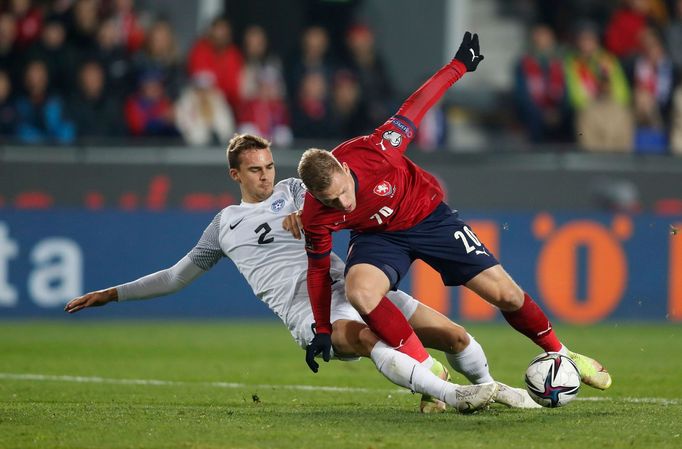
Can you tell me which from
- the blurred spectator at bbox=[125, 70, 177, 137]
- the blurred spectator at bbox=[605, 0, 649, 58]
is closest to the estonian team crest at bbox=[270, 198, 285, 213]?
the blurred spectator at bbox=[125, 70, 177, 137]

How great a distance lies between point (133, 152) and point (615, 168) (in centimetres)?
594

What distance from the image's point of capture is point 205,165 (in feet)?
49.1

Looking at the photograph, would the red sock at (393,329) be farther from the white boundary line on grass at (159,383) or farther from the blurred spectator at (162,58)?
the blurred spectator at (162,58)

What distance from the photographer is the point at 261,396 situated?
8859 millimetres

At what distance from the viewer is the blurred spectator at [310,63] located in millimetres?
16422

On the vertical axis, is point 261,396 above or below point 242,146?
below

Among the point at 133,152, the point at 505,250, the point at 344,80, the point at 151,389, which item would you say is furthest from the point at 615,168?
the point at 151,389

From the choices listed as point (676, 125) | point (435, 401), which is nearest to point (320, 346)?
point (435, 401)

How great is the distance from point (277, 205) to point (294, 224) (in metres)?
0.54

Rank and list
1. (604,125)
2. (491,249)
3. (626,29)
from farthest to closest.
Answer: (626,29), (604,125), (491,249)

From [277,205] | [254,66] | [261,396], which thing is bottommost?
[261,396]

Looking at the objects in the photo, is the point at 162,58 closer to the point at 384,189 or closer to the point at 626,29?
the point at 626,29

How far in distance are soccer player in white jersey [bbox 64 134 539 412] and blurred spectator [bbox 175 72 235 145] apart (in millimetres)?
7231

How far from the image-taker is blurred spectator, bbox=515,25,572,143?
16922 millimetres
